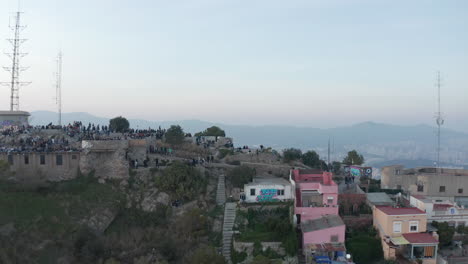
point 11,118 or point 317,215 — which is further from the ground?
point 11,118

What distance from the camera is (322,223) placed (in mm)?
26641

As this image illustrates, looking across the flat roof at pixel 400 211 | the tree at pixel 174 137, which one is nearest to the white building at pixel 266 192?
the flat roof at pixel 400 211

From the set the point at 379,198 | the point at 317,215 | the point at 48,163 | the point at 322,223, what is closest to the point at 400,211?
the point at 379,198

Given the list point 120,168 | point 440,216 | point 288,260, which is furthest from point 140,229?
point 440,216

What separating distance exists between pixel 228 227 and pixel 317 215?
21.5 ft

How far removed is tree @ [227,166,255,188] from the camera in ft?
103

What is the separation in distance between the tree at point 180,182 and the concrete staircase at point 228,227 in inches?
110

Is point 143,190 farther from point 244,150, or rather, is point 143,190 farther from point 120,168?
point 244,150

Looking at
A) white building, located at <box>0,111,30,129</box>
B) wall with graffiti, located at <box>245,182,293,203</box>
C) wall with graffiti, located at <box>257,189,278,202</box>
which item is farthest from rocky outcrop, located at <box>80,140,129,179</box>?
white building, located at <box>0,111,30,129</box>

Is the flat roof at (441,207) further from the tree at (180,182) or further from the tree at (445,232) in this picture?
the tree at (180,182)

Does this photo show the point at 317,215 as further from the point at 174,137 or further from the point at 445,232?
the point at 174,137

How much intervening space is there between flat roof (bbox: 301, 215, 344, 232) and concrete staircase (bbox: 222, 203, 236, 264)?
5009mm

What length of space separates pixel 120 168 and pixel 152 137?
863 cm

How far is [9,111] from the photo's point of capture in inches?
1636
